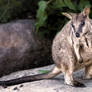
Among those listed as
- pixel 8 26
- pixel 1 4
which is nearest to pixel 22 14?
pixel 1 4

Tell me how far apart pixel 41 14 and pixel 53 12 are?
0.58 metres

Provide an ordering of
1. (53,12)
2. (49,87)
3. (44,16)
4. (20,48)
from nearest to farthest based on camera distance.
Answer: (49,87) < (20,48) < (44,16) < (53,12)

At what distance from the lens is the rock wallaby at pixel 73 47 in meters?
4.16

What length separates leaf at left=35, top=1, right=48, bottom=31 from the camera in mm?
5797

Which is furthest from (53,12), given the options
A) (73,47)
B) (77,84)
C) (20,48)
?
(77,84)

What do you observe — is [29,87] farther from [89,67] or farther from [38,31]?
[38,31]

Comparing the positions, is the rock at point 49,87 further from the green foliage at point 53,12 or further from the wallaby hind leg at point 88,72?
the green foliage at point 53,12

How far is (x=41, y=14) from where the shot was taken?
5844 mm

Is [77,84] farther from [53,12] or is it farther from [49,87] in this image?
[53,12]

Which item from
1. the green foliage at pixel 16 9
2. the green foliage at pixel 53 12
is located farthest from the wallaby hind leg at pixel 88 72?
the green foliage at pixel 16 9

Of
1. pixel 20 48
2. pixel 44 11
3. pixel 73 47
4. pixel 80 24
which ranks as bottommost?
pixel 20 48

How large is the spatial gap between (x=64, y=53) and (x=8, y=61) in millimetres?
1618

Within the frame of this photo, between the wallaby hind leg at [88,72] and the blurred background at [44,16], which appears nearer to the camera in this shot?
the wallaby hind leg at [88,72]

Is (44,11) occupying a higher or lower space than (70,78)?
higher
